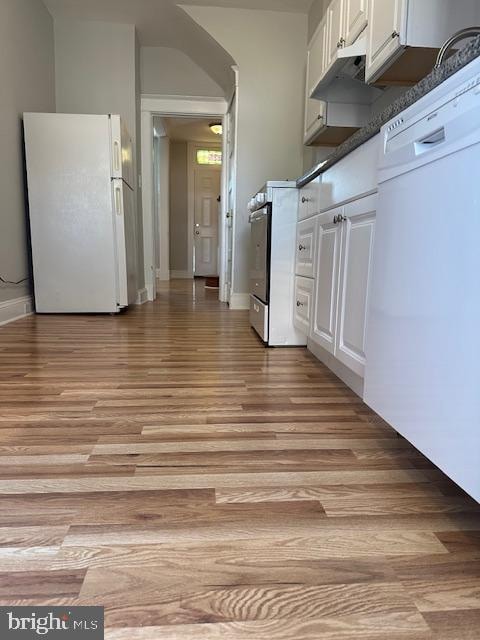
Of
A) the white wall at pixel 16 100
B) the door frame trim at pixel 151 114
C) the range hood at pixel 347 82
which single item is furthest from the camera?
the door frame trim at pixel 151 114

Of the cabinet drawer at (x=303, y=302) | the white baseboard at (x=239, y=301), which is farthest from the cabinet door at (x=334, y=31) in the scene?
the white baseboard at (x=239, y=301)

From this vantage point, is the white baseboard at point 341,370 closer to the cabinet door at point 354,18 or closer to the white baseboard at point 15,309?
the cabinet door at point 354,18

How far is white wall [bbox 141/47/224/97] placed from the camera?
4.20m

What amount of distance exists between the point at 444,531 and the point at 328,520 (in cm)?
22

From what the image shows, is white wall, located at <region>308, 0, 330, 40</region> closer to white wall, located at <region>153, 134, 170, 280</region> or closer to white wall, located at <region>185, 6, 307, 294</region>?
white wall, located at <region>185, 6, 307, 294</region>

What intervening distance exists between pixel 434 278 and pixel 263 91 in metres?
3.49

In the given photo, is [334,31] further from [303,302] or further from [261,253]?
[303,302]

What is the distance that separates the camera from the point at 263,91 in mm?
3658

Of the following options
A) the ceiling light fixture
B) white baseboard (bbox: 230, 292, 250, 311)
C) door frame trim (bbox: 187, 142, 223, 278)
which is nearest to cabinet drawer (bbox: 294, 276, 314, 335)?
white baseboard (bbox: 230, 292, 250, 311)

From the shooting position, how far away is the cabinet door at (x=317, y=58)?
2.35 meters

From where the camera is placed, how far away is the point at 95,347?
89.2 inches

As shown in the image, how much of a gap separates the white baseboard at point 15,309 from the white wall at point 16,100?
44 mm

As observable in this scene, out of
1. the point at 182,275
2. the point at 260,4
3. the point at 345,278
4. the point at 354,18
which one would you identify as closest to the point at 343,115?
the point at 354,18

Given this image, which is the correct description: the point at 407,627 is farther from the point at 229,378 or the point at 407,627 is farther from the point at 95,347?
the point at 95,347
